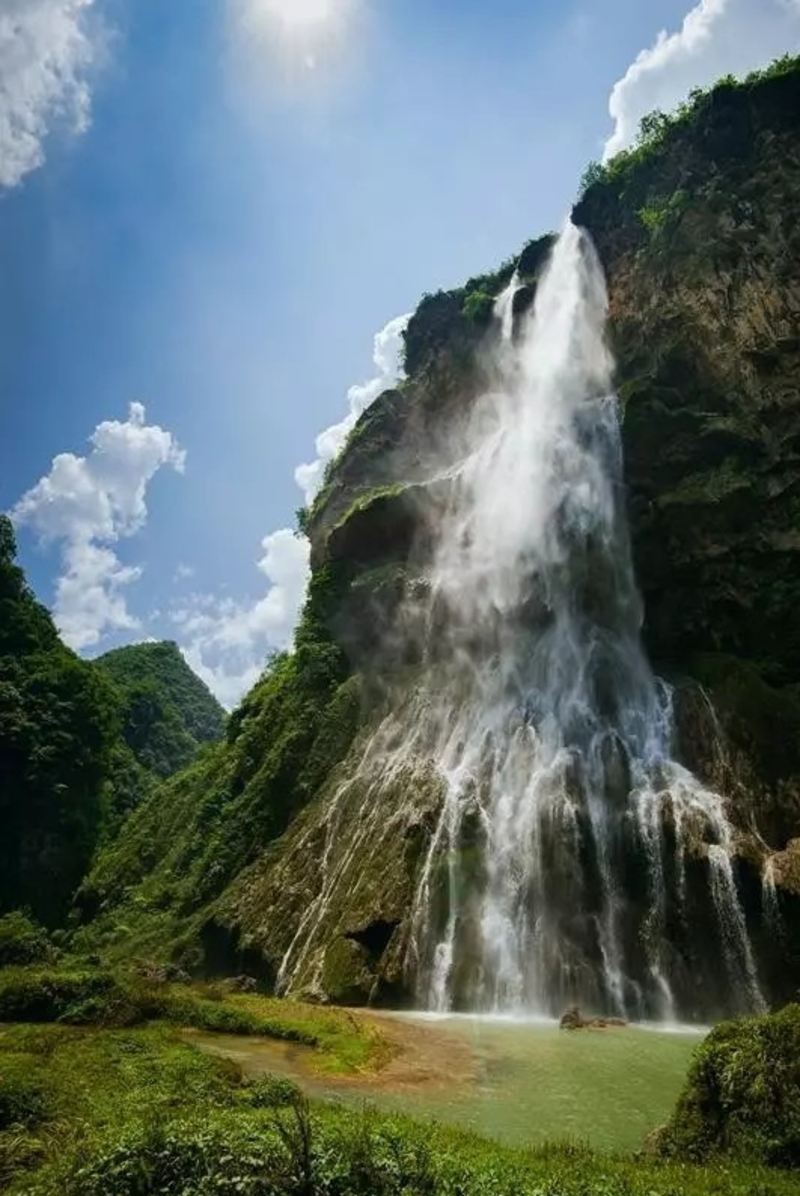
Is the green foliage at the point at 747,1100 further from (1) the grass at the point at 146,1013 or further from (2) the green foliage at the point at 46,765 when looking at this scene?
(2) the green foliage at the point at 46,765

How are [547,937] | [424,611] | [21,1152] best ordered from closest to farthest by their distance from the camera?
[21,1152] → [547,937] → [424,611]

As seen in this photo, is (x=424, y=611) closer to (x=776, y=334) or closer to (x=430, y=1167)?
(x=776, y=334)

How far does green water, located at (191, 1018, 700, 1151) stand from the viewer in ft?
33.4

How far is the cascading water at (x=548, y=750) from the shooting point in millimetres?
20734

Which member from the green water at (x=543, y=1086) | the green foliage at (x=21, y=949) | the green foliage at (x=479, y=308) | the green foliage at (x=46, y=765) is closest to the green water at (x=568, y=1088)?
the green water at (x=543, y=1086)

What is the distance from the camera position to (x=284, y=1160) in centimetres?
670

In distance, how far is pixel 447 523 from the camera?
1603 inches

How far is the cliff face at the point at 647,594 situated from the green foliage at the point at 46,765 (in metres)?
6.03

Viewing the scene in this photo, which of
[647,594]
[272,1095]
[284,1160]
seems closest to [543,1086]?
[272,1095]

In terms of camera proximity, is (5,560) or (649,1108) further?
(5,560)

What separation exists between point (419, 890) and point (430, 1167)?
16890mm

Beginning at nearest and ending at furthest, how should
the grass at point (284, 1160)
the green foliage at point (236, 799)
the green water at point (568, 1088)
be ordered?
1. the grass at point (284, 1160)
2. the green water at point (568, 1088)
3. the green foliage at point (236, 799)

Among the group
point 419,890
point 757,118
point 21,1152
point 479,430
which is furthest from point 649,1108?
point 757,118

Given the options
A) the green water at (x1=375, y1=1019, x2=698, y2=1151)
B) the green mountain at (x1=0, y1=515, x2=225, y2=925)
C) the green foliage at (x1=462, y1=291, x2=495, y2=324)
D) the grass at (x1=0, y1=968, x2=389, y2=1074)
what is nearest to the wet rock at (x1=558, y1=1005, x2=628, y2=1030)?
the green water at (x1=375, y1=1019, x2=698, y2=1151)
